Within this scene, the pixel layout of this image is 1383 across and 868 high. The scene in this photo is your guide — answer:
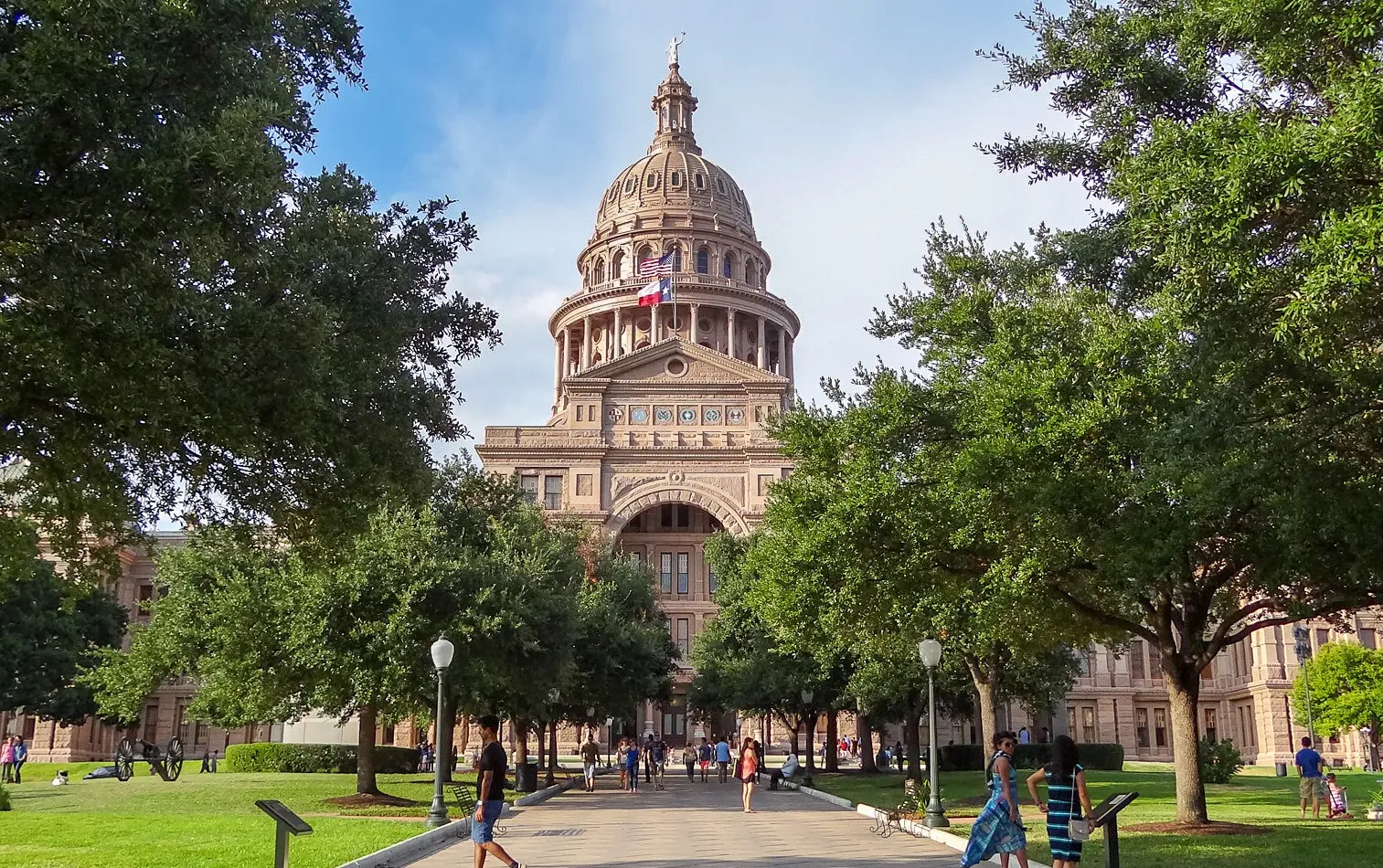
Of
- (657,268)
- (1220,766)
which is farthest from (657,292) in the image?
(1220,766)

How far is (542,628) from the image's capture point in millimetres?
30719

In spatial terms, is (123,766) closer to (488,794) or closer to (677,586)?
(488,794)

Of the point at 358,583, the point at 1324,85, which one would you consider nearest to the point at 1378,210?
the point at 1324,85

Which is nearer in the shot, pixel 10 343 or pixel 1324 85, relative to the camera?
pixel 10 343

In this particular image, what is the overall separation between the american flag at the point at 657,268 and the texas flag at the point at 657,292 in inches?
36.3

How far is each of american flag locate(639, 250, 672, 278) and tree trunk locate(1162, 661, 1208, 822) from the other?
76420mm

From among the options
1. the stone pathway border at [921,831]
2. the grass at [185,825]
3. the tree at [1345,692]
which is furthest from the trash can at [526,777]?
the tree at [1345,692]

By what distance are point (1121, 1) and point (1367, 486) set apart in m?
8.55

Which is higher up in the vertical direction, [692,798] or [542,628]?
[542,628]

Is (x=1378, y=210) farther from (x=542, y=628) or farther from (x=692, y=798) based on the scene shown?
(x=692, y=798)

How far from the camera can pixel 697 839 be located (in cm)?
1977

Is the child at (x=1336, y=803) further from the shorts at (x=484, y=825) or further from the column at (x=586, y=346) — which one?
the column at (x=586, y=346)

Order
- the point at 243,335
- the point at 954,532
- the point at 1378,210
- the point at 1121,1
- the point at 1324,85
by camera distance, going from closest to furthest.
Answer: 1. the point at 1378,210
2. the point at 243,335
3. the point at 1324,85
4. the point at 1121,1
5. the point at 954,532

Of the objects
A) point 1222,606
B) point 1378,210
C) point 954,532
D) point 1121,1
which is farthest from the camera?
point 1222,606
